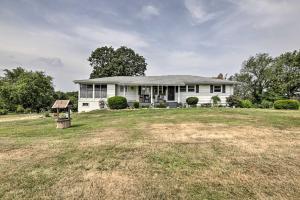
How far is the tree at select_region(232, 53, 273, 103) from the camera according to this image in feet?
120

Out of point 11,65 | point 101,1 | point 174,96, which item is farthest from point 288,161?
point 11,65

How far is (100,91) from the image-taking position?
903 inches

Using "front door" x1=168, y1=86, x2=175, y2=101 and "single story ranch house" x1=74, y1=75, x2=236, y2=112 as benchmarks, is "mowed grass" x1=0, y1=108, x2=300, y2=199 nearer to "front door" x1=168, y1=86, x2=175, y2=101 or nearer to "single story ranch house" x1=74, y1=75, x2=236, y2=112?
"single story ranch house" x1=74, y1=75, x2=236, y2=112

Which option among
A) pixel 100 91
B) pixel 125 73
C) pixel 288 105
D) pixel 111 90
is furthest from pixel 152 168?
pixel 125 73

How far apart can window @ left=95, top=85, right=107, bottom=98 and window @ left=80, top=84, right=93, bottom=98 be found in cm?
64

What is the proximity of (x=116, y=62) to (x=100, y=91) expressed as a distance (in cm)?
1899

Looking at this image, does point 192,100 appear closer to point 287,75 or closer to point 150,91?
point 150,91

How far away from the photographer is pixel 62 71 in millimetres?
35906

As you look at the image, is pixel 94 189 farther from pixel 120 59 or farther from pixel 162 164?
pixel 120 59

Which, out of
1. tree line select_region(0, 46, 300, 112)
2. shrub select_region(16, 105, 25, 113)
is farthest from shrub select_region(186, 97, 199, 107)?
shrub select_region(16, 105, 25, 113)

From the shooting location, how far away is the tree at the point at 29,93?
29969 millimetres

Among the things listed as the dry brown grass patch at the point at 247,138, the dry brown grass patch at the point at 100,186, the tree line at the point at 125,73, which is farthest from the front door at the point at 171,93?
the dry brown grass patch at the point at 100,186

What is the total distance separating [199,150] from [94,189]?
10.7 ft

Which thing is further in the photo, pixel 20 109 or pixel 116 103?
pixel 20 109
